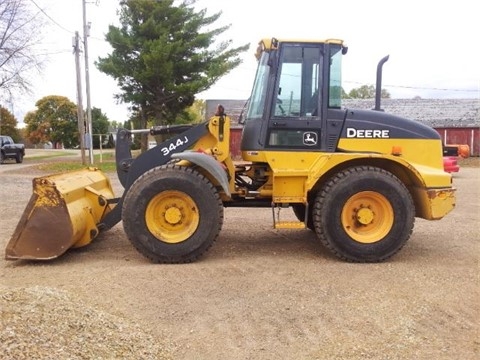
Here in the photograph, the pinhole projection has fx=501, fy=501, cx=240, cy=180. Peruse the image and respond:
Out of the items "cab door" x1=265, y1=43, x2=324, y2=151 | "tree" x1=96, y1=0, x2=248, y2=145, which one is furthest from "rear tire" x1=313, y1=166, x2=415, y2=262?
"tree" x1=96, y1=0, x2=248, y2=145

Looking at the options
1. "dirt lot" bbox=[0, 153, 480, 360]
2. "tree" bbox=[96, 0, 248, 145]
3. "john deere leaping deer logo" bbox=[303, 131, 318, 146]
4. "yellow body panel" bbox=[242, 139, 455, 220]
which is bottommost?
"dirt lot" bbox=[0, 153, 480, 360]

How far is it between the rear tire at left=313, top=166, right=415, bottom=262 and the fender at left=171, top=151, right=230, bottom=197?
116 cm

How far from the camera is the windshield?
20.6 ft

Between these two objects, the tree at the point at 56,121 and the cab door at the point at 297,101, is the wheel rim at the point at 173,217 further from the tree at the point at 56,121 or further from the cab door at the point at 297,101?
the tree at the point at 56,121

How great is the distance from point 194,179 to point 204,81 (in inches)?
752

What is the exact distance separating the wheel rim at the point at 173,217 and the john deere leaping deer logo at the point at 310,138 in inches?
61.8

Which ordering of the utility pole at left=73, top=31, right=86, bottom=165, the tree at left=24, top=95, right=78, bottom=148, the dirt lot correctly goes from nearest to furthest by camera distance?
the dirt lot
the utility pole at left=73, top=31, right=86, bottom=165
the tree at left=24, top=95, right=78, bottom=148

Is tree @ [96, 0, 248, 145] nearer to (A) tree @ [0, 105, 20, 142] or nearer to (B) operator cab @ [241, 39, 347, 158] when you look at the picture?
(B) operator cab @ [241, 39, 347, 158]

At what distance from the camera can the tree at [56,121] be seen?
6284 centimetres

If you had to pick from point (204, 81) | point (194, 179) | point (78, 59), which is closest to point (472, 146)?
point (204, 81)

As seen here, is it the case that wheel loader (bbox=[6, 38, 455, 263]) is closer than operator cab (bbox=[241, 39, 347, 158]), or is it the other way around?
wheel loader (bbox=[6, 38, 455, 263])

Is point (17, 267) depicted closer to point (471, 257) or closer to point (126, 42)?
point (471, 257)

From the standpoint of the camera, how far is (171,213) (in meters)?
5.90

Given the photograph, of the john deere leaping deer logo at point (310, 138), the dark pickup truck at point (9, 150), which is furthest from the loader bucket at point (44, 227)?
the dark pickup truck at point (9, 150)
